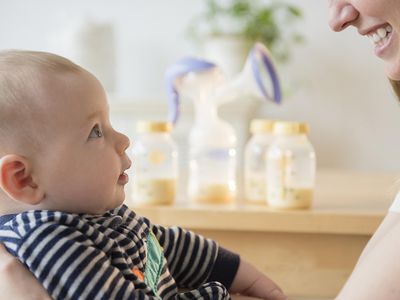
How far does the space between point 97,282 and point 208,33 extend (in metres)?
2.22

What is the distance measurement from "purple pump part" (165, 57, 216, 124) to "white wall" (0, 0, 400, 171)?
4.01 feet

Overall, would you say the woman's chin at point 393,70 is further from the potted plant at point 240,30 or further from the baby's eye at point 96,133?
the potted plant at point 240,30

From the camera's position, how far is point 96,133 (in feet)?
2.86

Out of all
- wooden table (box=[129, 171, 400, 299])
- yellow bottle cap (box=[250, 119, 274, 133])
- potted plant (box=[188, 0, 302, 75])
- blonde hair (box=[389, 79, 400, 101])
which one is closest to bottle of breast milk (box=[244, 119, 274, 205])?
yellow bottle cap (box=[250, 119, 274, 133])

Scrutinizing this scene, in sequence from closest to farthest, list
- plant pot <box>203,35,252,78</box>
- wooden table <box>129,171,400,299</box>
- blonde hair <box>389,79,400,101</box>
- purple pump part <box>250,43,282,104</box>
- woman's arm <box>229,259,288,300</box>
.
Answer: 1. woman's arm <box>229,259,288,300</box>
2. blonde hair <box>389,79,400,101</box>
3. wooden table <box>129,171,400,299</box>
4. purple pump part <box>250,43,282,104</box>
5. plant pot <box>203,35,252,78</box>

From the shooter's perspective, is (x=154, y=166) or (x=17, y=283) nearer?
(x=17, y=283)

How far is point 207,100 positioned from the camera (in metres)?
1.82

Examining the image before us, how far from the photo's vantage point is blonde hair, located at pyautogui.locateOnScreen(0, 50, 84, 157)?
2.66ft

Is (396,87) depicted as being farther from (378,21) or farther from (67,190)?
(67,190)

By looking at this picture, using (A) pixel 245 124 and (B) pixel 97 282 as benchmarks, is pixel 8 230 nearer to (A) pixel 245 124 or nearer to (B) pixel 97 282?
(B) pixel 97 282

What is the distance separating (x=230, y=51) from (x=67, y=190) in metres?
2.07

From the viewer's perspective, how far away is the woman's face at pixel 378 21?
0.89 meters

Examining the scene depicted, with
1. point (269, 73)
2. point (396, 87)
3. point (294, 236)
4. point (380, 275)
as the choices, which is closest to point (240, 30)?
point (269, 73)

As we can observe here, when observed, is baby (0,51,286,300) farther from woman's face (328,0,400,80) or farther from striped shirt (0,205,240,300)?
woman's face (328,0,400,80)
